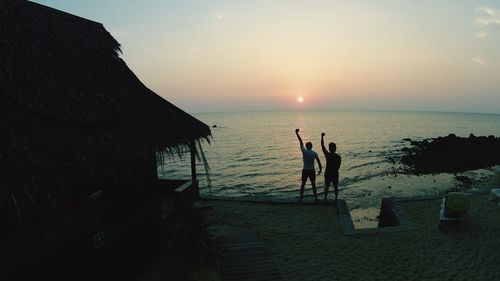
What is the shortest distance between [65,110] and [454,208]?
10.5 m

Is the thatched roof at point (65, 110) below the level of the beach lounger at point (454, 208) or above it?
above

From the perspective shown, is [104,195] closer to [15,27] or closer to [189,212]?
[189,212]

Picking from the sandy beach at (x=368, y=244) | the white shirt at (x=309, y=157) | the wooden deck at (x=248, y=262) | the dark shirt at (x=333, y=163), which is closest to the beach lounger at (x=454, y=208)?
the sandy beach at (x=368, y=244)

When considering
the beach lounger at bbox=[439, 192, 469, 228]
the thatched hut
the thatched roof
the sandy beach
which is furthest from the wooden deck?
the beach lounger at bbox=[439, 192, 469, 228]

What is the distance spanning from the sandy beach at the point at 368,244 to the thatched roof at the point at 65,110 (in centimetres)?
388

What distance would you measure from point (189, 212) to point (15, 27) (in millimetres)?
5497

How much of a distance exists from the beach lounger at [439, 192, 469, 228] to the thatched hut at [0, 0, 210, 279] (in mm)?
7724

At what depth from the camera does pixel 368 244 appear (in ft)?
26.8

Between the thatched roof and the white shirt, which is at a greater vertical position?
the thatched roof

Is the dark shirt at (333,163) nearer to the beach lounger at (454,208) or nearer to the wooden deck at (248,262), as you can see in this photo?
the beach lounger at (454,208)

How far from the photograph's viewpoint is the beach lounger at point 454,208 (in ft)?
29.1

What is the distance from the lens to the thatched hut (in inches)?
145

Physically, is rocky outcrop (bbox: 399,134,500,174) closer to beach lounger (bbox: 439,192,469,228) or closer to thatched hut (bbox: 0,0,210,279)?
beach lounger (bbox: 439,192,469,228)

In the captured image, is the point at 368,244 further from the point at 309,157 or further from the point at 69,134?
the point at 69,134
